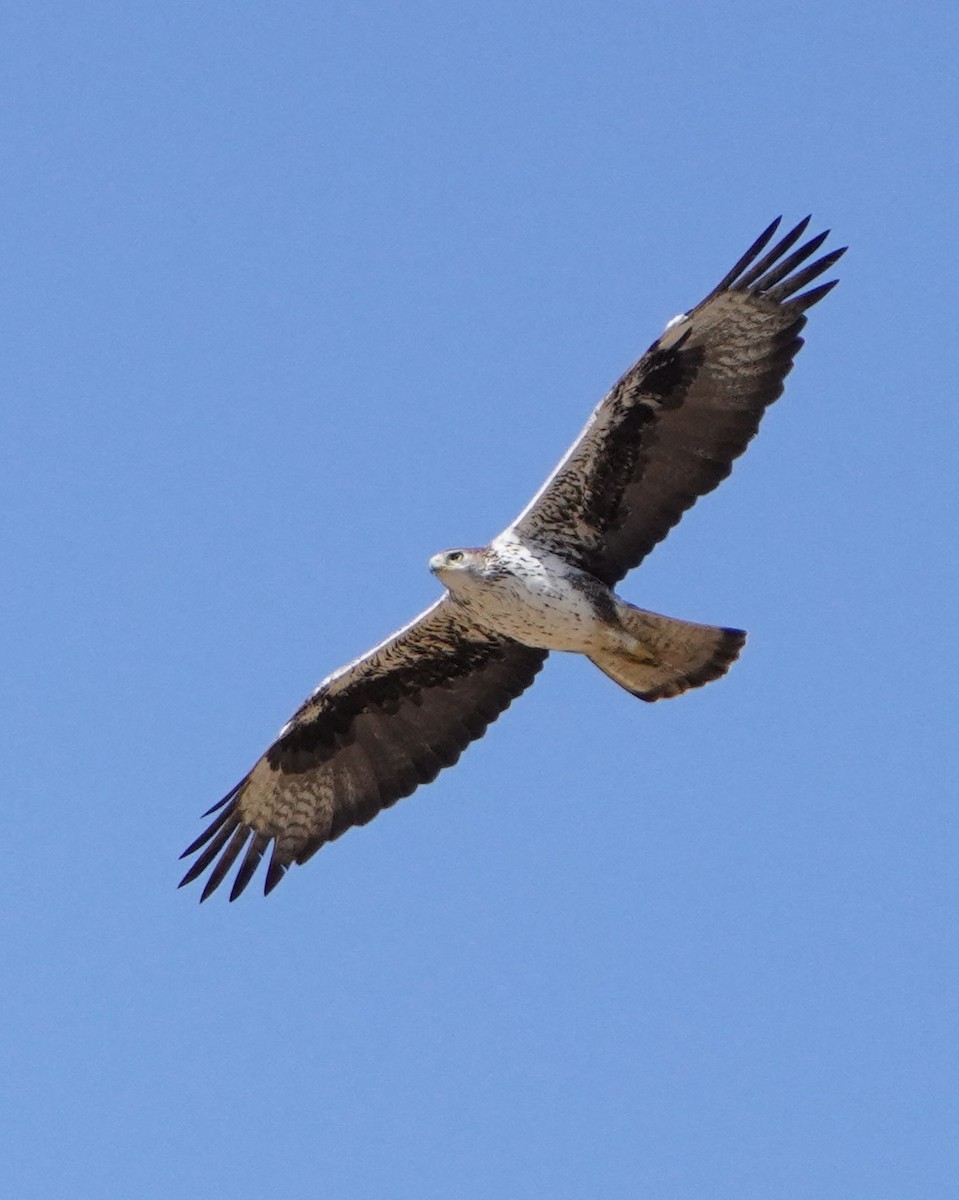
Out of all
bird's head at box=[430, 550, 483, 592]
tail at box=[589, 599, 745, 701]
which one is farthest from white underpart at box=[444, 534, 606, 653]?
tail at box=[589, 599, 745, 701]

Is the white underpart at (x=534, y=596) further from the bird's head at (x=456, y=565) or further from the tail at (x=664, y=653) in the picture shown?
the tail at (x=664, y=653)

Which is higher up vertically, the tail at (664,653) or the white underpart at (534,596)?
the white underpart at (534,596)

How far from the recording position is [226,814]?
1305cm

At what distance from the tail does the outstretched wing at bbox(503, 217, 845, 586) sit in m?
0.30

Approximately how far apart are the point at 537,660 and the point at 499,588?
45.5 inches

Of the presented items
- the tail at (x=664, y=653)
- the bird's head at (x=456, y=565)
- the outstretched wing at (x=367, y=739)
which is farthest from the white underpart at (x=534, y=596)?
the outstretched wing at (x=367, y=739)

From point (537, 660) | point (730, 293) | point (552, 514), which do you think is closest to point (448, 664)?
point (537, 660)

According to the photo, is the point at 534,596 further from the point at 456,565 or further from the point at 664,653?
the point at 664,653

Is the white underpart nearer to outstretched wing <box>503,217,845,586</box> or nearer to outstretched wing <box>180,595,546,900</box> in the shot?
outstretched wing <box>503,217,845,586</box>

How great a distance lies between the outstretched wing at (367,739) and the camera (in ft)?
40.8

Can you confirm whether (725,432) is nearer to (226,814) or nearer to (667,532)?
(667,532)

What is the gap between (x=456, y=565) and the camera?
1141 cm

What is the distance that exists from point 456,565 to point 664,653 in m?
1.11

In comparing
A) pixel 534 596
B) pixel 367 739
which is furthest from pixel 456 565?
pixel 367 739
